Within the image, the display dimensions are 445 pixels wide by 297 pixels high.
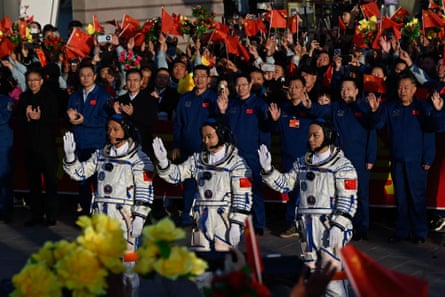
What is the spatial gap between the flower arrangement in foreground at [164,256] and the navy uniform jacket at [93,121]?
27.7ft

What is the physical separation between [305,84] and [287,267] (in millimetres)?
6992

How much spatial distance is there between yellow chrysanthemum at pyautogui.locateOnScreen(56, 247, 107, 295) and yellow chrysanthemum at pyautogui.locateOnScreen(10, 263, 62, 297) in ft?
0.16

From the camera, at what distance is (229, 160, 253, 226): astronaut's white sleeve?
9617mm

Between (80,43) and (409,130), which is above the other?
(80,43)

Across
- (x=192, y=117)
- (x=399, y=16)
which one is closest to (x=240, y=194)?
(x=192, y=117)

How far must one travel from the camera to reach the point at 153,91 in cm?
1477

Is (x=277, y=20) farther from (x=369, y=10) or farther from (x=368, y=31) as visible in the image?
(x=368, y=31)

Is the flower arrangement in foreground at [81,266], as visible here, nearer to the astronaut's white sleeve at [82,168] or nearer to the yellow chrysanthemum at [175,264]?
the yellow chrysanthemum at [175,264]

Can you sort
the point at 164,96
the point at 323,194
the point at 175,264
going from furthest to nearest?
the point at 164,96
the point at 323,194
the point at 175,264

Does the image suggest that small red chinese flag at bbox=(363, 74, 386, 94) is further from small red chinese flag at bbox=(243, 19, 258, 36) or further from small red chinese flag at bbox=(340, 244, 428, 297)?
small red chinese flag at bbox=(340, 244, 428, 297)

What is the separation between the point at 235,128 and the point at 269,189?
1266mm

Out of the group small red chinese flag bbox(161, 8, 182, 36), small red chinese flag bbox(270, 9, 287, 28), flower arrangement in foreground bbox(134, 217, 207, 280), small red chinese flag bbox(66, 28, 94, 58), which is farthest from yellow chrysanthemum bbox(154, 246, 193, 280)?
small red chinese flag bbox(270, 9, 287, 28)

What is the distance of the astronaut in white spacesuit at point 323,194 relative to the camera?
9.15 m

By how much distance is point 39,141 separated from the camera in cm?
1424
